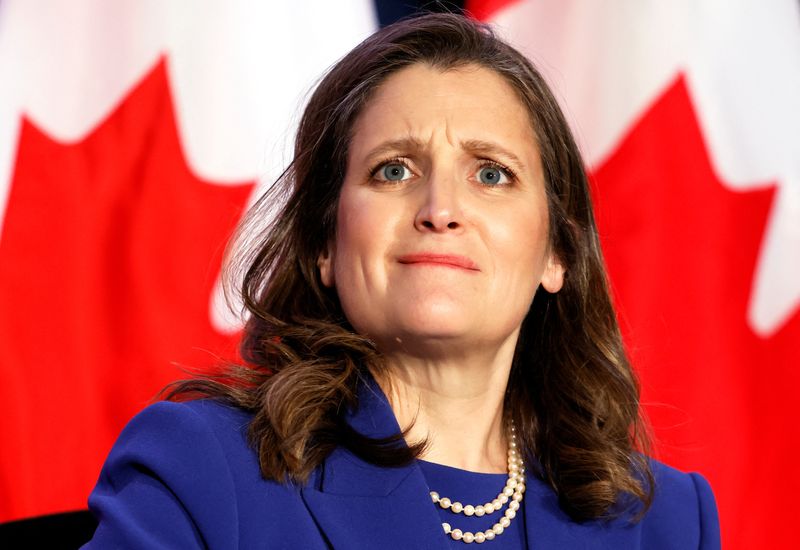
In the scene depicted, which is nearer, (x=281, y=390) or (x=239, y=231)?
(x=281, y=390)

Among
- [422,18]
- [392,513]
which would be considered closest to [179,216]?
[422,18]

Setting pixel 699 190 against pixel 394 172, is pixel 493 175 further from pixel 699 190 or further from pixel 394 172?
pixel 699 190

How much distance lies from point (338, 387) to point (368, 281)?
18 centimetres

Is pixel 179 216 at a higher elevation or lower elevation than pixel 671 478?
higher

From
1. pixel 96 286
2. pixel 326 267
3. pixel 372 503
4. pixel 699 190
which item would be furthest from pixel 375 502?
pixel 699 190

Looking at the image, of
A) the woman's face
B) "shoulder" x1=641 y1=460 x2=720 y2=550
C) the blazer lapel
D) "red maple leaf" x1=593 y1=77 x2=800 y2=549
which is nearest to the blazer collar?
the blazer lapel

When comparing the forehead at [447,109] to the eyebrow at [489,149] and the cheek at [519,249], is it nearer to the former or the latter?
the eyebrow at [489,149]

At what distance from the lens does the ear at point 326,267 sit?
80.4 inches

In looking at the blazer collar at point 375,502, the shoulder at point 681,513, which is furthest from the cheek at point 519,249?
the shoulder at point 681,513

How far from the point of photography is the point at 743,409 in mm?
2955

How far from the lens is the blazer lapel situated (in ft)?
5.74

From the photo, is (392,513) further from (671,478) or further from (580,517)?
(671,478)

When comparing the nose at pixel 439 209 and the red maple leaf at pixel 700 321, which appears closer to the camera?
the nose at pixel 439 209

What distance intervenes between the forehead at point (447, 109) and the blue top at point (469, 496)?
0.57 meters
